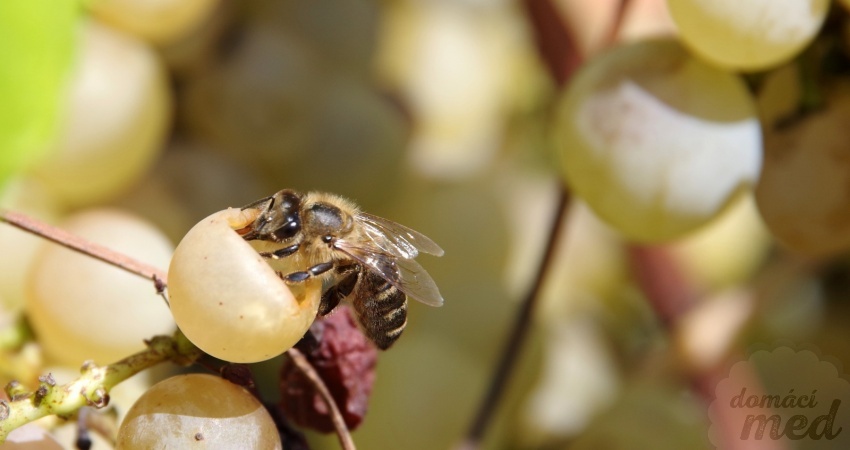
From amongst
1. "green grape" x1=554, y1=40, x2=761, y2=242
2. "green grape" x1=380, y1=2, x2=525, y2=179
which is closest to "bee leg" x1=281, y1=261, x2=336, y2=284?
"green grape" x1=554, y1=40, x2=761, y2=242

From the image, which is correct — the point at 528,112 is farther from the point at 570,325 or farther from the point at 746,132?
the point at 746,132

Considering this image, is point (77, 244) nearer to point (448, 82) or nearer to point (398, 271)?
point (398, 271)

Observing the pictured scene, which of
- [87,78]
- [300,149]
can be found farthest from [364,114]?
[87,78]

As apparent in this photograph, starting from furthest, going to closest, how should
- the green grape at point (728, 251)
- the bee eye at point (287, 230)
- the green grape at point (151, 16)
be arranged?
the green grape at point (728, 251)
the green grape at point (151, 16)
the bee eye at point (287, 230)

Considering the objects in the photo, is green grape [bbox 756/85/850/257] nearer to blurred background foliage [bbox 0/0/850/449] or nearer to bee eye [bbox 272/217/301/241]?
blurred background foliage [bbox 0/0/850/449]

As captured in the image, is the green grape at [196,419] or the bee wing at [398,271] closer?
the green grape at [196,419]

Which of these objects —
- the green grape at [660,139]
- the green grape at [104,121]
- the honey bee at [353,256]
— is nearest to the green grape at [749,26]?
the green grape at [660,139]

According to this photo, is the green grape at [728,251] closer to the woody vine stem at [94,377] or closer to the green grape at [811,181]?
the green grape at [811,181]
